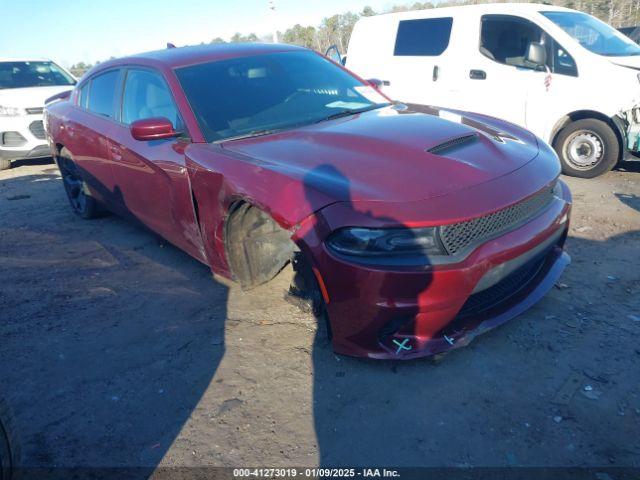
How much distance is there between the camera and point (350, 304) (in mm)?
2400

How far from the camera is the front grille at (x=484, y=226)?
228 centimetres

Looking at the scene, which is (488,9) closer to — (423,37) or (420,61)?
(423,37)

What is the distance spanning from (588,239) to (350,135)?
2.40 metres

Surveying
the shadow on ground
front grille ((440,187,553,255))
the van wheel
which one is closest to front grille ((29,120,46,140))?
the shadow on ground

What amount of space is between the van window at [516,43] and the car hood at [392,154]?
9.58 feet

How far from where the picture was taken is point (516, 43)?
20.0ft

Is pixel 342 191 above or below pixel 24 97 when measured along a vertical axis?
below

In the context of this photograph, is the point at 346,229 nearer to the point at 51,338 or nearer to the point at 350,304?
the point at 350,304

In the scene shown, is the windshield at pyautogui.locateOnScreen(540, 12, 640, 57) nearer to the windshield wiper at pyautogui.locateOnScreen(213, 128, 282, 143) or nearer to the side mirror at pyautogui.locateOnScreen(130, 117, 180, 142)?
the windshield wiper at pyautogui.locateOnScreen(213, 128, 282, 143)

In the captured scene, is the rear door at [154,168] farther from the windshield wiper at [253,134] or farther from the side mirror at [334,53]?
the side mirror at [334,53]

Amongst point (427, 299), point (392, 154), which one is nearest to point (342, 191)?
point (392, 154)

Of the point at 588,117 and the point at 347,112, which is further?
the point at 588,117

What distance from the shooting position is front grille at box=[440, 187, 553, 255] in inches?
89.7

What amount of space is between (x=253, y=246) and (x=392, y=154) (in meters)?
1.15
